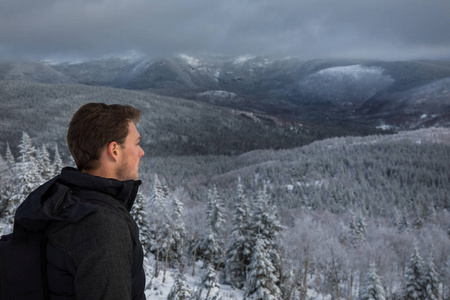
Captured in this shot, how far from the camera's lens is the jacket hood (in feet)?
7.56

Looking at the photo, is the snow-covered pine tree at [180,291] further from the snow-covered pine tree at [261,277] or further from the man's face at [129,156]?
the man's face at [129,156]

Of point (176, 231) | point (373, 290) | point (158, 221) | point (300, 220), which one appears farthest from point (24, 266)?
point (300, 220)

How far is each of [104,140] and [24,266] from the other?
1128 millimetres

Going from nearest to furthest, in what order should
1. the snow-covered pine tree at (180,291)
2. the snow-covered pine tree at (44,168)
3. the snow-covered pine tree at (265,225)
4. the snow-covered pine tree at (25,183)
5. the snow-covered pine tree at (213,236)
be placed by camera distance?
1. the snow-covered pine tree at (180,291)
2. the snow-covered pine tree at (25,183)
3. the snow-covered pine tree at (265,225)
4. the snow-covered pine tree at (44,168)
5. the snow-covered pine tree at (213,236)

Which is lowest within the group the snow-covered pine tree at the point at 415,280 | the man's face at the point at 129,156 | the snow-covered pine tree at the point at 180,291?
the snow-covered pine tree at the point at 415,280

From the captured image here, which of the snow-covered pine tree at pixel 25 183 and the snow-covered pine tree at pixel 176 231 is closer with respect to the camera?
the snow-covered pine tree at pixel 25 183

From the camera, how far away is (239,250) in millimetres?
30562

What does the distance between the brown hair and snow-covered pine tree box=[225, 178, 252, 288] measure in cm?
2757

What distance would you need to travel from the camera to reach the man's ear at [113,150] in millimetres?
2814

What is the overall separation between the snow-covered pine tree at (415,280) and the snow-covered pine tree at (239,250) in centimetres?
1596

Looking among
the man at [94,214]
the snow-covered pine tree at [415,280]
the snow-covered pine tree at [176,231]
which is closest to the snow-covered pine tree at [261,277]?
the snow-covered pine tree at [176,231]

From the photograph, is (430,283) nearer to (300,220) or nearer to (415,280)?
(415,280)

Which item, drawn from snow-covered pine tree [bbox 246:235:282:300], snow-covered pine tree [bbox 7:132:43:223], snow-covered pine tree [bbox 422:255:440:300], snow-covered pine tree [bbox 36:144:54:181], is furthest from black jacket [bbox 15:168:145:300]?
snow-covered pine tree [bbox 422:255:440:300]

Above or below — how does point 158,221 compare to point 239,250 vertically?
above
